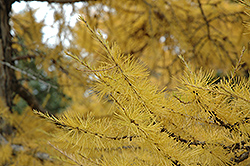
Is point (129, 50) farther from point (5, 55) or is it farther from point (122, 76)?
point (122, 76)

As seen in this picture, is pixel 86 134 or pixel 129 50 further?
pixel 129 50

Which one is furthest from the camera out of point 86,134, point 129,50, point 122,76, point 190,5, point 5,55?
point 129,50

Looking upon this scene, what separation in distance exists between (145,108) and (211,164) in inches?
14.7

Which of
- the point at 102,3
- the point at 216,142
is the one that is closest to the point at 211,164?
the point at 216,142

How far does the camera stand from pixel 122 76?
764 millimetres

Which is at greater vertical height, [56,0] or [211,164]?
[56,0]

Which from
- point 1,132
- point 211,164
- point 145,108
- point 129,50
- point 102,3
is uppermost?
point 102,3

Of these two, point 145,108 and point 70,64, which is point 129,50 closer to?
point 70,64

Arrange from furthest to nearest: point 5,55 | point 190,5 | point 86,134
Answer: point 190,5 → point 5,55 → point 86,134

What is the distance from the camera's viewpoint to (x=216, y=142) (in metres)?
0.91

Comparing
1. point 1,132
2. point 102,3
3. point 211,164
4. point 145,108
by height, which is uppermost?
point 102,3

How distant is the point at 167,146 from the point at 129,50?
9.06ft

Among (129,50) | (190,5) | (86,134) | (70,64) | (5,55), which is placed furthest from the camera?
(129,50)

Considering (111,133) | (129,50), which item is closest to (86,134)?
(111,133)
